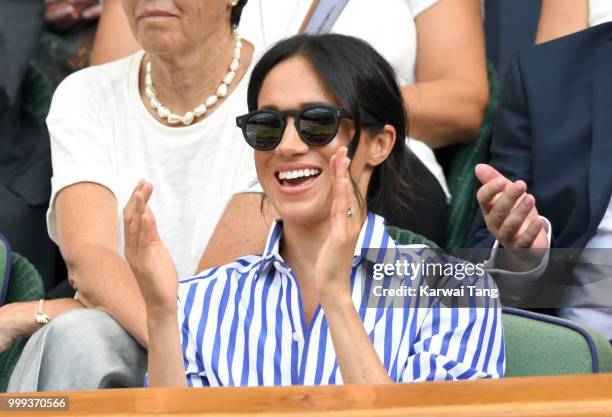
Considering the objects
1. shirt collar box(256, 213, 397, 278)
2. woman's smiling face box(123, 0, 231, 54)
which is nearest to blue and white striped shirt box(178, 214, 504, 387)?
shirt collar box(256, 213, 397, 278)

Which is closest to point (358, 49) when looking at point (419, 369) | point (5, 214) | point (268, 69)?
point (268, 69)

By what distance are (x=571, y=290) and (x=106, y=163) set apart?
3.76ft

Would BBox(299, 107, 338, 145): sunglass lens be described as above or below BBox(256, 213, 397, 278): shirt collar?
above

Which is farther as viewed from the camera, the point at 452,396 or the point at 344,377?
the point at 344,377

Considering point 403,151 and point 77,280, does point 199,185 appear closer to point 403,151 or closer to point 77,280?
point 77,280

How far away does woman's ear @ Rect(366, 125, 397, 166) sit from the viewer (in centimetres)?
264

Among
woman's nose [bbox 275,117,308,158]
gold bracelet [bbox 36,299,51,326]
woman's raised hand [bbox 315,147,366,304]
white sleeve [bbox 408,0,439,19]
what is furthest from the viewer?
white sleeve [bbox 408,0,439,19]

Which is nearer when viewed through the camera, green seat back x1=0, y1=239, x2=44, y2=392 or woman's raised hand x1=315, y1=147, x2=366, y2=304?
woman's raised hand x1=315, y1=147, x2=366, y2=304

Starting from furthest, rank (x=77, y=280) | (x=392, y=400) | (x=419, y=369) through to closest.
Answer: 1. (x=77, y=280)
2. (x=419, y=369)
3. (x=392, y=400)

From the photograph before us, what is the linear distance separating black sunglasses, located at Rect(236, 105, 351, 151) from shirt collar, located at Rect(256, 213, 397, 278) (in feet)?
0.62

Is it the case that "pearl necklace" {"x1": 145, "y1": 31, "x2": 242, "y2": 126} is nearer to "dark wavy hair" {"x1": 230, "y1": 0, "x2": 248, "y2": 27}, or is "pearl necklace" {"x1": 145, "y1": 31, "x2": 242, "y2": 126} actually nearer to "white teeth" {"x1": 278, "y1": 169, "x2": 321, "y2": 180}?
"dark wavy hair" {"x1": 230, "y1": 0, "x2": 248, "y2": 27}

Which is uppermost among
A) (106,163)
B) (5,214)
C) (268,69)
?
(268,69)

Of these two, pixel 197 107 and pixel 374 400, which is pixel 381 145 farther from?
pixel 374 400

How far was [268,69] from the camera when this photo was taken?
106 inches
